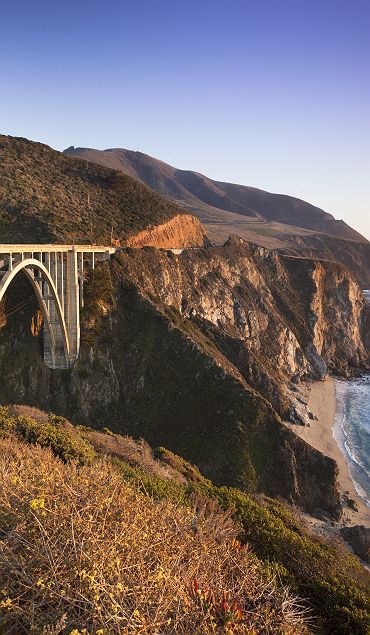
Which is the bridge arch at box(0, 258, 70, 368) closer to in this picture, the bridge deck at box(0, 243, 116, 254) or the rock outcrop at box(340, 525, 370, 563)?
the bridge deck at box(0, 243, 116, 254)

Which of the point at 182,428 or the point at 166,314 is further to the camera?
the point at 166,314

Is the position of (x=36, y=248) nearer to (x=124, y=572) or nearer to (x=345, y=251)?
(x=124, y=572)

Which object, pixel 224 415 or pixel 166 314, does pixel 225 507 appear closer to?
pixel 224 415

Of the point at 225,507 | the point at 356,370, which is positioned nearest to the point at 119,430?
the point at 225,507

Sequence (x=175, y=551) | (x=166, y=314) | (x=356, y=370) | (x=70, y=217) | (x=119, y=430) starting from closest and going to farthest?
(x=175, y=551), (x=119, y=430), (x=166, y=314), (x=70, y=217), (x=356, y=370)

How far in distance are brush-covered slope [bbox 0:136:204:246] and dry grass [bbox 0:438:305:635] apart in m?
40.5

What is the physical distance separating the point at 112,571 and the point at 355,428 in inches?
1995

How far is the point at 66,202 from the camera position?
56750 millimetres

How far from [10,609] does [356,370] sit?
7866cm

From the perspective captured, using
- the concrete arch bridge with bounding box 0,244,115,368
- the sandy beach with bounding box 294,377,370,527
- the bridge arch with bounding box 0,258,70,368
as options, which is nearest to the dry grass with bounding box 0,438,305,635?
the concrete arch bridge with bounding box 0,244,115,368

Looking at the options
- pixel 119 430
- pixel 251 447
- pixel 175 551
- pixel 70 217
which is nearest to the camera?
pixel 175 551

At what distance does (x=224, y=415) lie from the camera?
3572 cm

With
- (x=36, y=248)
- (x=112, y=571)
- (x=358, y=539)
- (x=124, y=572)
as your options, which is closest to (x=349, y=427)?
(x=358, y=539)

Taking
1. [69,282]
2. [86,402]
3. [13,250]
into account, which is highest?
[13,250]
